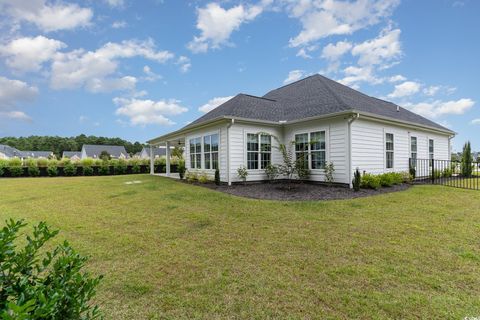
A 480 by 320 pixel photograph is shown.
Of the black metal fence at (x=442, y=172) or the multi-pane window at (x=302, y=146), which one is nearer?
the multi-pane window at (x=302, y=146)

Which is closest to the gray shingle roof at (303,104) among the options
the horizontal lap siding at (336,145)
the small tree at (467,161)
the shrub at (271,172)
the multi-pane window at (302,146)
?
the horizontal lap siding at (336,145)

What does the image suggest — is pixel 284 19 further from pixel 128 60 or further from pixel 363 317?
pixel 363 317

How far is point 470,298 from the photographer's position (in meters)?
2.50

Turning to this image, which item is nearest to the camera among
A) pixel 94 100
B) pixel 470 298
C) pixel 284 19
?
pixel 470 298

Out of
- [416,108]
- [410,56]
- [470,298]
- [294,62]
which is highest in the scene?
[294,62]

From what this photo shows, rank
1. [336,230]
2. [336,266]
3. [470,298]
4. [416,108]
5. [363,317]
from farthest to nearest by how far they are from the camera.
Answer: [416,108] < [336,230] < [336,266] < [470,298] < [363,317]

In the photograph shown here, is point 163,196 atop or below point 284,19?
below

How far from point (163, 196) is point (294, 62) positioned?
44.1 ft

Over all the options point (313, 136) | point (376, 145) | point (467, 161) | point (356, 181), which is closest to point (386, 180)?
point (376, 145)

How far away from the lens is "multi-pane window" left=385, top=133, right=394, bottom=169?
11.1m

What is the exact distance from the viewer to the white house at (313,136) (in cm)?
959

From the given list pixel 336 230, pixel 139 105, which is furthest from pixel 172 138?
pixel 336 230

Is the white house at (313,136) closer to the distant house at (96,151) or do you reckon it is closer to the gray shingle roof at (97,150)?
the distant house at (96,151)

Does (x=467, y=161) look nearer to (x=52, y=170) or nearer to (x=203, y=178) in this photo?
(x=203, y=178)
